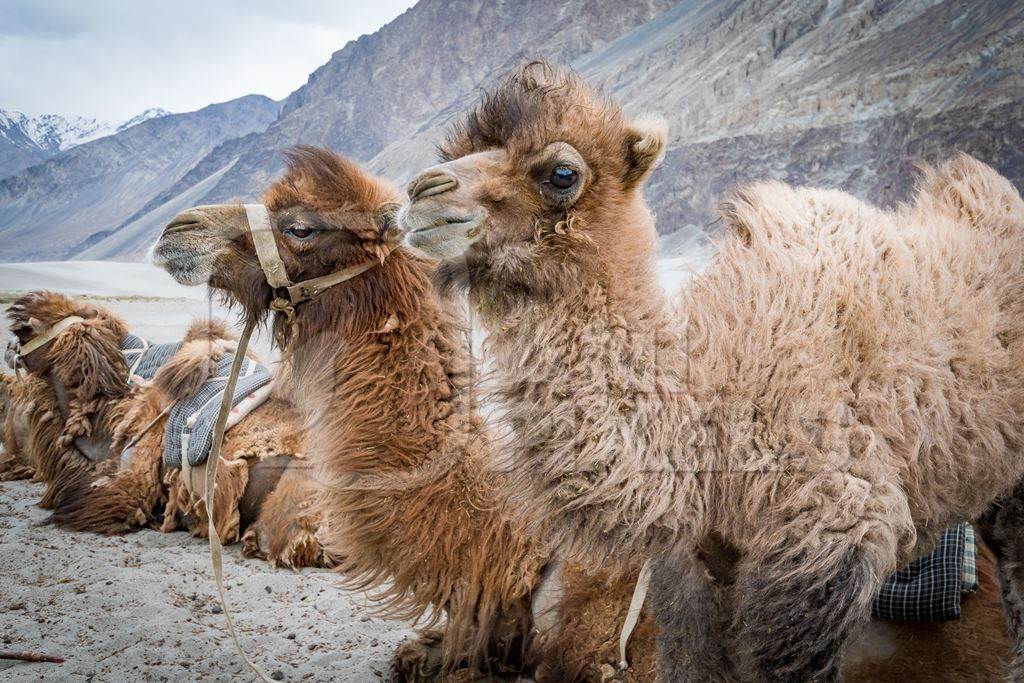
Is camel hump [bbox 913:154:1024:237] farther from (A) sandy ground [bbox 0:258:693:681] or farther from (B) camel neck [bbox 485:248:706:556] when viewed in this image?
(B) camel neck [bbox 485:248:706:556]

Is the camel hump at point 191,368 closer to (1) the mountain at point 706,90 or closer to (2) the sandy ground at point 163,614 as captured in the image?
(1) the mountain at point 706,90

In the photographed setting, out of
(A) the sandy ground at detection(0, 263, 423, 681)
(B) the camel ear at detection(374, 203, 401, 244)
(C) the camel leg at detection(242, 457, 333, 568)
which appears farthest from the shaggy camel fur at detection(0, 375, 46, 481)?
(B) the camel ear at detection(374, 203, 401, 244)

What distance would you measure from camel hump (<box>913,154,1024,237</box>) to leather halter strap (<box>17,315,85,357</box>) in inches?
168

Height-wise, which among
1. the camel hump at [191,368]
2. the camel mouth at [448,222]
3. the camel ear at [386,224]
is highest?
the camel ear at [386,224]

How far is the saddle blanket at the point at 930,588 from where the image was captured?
1.79 metres

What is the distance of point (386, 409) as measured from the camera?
2.13m

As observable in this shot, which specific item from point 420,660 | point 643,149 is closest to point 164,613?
point 420,660

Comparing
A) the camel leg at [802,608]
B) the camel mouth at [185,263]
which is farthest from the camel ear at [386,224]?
the camel leg at [802,608]

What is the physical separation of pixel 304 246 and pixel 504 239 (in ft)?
3.38

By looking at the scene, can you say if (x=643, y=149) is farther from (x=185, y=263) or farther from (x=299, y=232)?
(x=185, y=263)

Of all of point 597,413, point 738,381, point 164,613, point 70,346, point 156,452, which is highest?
point 738,381

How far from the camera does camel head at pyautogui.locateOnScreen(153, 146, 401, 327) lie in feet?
7.04

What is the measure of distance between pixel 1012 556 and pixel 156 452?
148 inches

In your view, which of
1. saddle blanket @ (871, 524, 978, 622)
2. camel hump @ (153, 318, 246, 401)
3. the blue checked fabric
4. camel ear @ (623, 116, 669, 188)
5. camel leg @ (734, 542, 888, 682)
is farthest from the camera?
camel hump @ (153, 318, 246, 401)
